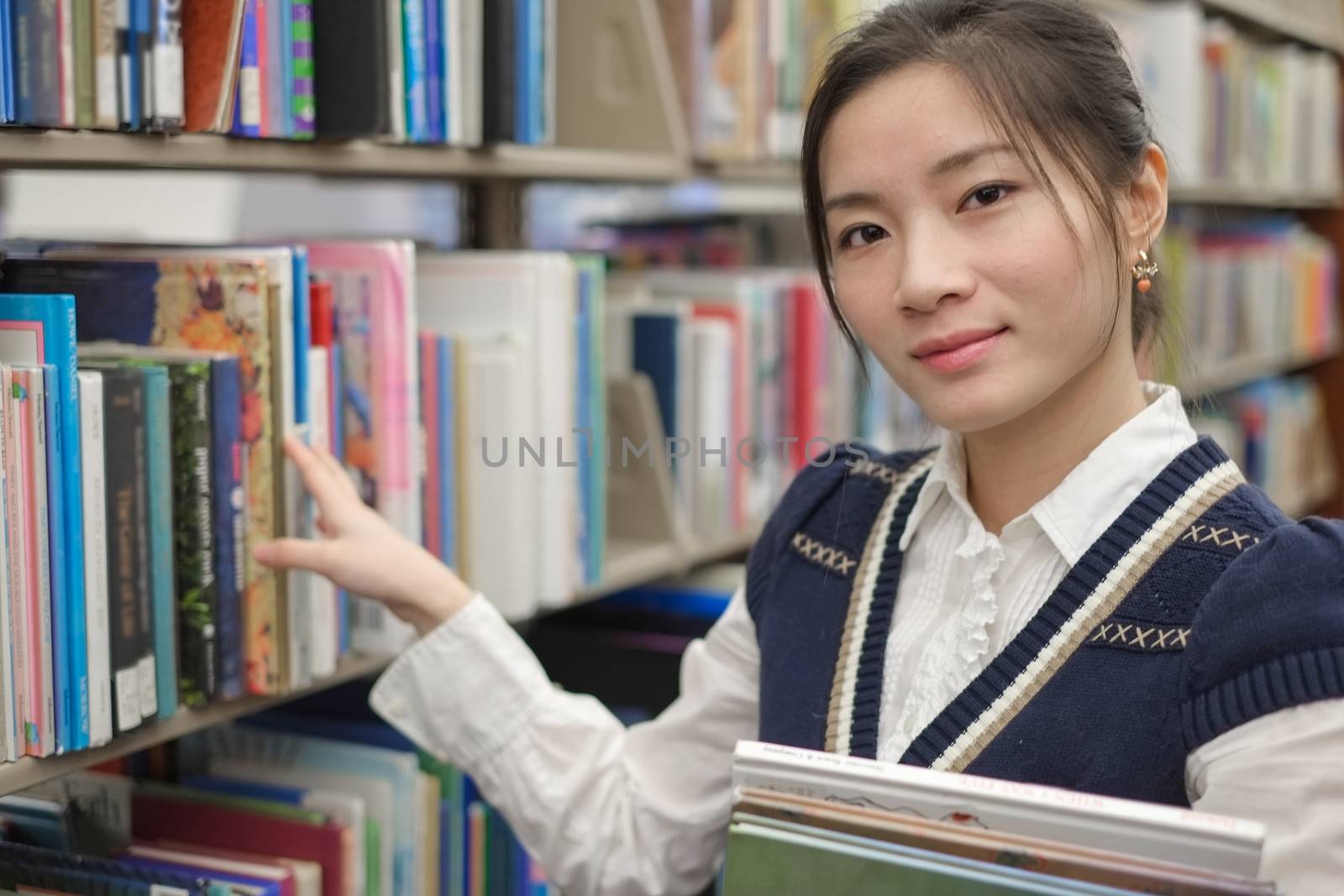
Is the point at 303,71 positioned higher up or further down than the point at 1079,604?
higher up

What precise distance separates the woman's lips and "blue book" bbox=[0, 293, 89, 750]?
0.56 metres

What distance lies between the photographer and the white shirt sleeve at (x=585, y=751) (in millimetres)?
1131

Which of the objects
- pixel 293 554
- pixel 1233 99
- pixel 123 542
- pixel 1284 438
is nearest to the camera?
pixel 123 542

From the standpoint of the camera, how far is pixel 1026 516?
930mm

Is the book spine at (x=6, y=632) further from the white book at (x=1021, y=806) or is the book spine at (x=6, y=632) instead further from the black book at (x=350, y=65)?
the white book at (x=1021, y=806)

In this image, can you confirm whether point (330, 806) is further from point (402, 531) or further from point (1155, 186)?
point (1155, 186)

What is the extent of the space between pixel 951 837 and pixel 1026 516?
0.31 m

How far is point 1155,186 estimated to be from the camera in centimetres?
95

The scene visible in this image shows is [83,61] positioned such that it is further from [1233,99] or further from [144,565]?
[1233,99]

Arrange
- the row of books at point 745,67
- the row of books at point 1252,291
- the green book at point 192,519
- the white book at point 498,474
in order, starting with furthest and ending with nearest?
the row of books at point 1252,291 → the row of books at point 745,67 → the white book at point 498,474 → the green book at point 192,519

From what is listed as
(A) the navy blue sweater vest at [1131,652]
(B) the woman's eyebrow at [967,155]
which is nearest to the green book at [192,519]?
(A) the navy blue sweater vest at [1131,652]

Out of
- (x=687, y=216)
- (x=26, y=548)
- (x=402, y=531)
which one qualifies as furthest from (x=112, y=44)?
(x=687, y=216)

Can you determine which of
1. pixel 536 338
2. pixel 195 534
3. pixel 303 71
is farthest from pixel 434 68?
pixel 195 534

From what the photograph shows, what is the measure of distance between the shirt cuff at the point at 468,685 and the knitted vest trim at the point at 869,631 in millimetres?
292
